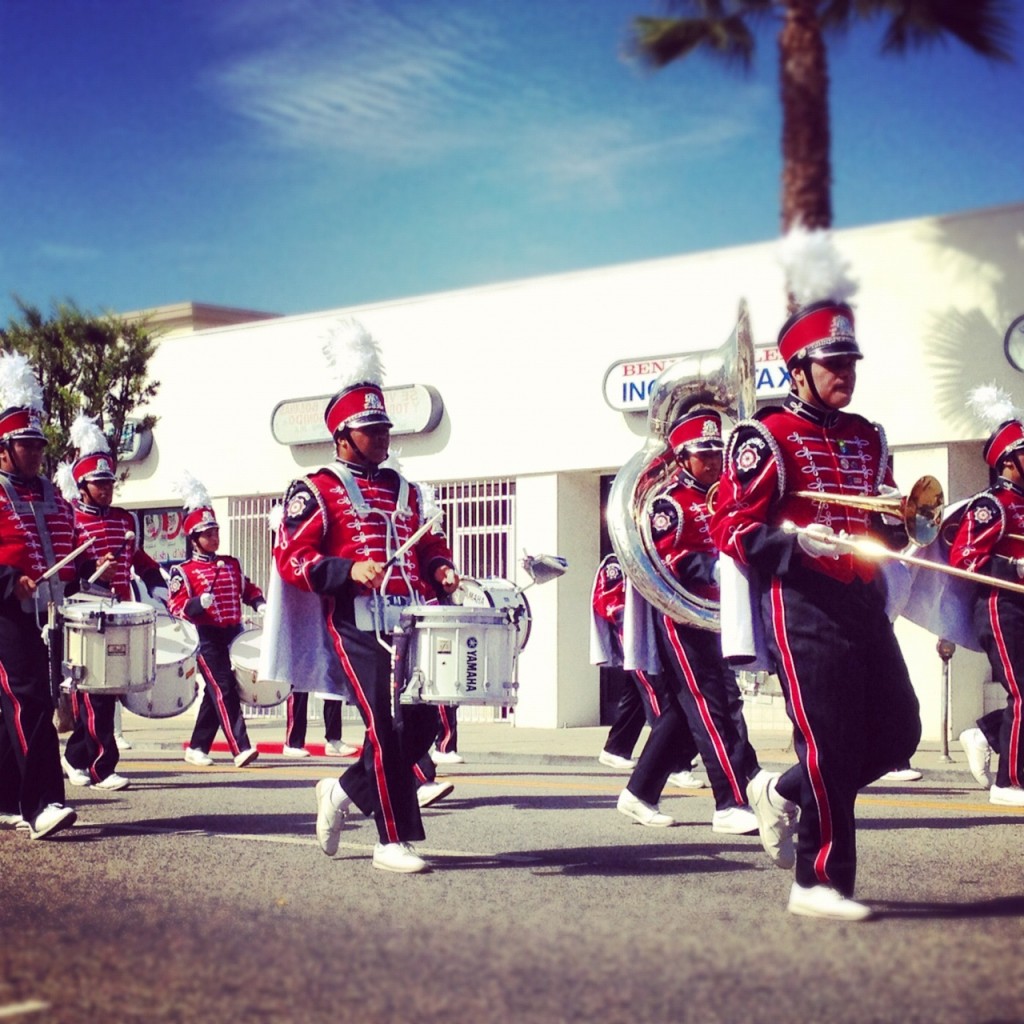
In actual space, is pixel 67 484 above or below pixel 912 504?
above

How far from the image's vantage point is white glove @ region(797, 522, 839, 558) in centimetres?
A: 615

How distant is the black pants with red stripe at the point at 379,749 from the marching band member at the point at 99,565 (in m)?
3.76

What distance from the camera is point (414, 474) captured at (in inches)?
824

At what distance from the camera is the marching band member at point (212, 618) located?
1438 cm

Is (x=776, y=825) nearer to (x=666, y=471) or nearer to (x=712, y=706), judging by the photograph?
(x=712, y=706)

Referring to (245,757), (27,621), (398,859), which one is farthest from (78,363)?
(398,859)

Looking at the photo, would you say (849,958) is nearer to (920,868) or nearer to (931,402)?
(920,868)

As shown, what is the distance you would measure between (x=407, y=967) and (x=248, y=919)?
112cm

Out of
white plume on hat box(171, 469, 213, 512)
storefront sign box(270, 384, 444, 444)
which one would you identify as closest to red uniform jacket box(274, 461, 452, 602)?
white plume on hat box(171, 469, 213, 512)

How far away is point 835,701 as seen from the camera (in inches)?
243

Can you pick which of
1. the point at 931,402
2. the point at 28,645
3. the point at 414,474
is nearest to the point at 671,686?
the point at 28,645

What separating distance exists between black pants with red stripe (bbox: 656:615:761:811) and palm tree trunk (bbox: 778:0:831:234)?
30.7 ft

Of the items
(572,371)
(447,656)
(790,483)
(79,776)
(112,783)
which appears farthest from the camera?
(572,371)

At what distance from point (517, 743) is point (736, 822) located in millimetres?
8432
